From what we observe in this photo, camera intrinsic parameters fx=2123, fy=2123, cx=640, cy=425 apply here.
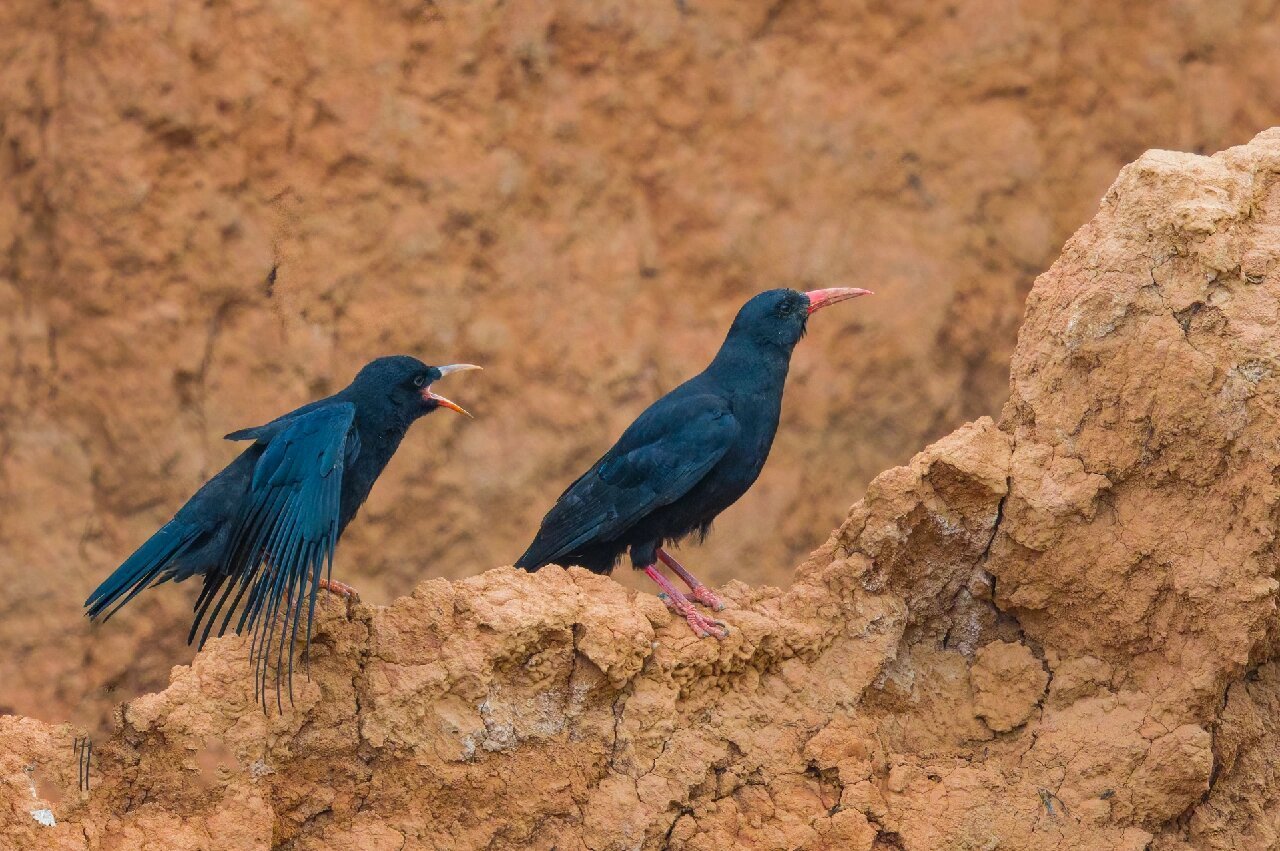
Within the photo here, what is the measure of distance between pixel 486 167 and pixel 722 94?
1.38 meters

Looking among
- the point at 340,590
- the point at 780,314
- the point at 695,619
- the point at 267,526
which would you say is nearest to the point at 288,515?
the point at 267,526

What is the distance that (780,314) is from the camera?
7777mm

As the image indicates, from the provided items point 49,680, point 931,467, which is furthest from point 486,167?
point 931,467

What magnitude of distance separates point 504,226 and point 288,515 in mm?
4791

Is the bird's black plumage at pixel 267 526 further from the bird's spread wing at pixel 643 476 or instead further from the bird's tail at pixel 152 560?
the bird's spread wing at pixel 643 476

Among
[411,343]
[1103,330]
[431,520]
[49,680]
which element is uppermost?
[1103,330]

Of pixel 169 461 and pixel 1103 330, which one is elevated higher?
pixel 1103 330

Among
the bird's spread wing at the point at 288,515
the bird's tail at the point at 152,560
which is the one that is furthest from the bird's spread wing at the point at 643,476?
the bird's tail at the point at 152,560

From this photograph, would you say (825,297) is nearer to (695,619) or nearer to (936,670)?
(936,670)

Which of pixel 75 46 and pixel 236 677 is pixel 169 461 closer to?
pixel 75 46

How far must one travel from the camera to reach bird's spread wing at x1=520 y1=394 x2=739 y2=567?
7.30 meters

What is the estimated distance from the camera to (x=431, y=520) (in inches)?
421

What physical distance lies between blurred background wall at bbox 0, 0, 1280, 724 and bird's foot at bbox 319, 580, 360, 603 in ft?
13.2

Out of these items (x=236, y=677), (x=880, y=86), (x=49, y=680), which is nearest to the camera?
(x=236, y=677)
